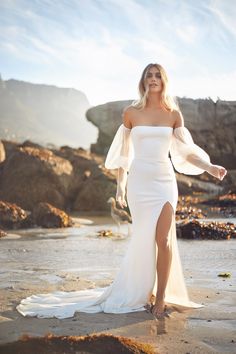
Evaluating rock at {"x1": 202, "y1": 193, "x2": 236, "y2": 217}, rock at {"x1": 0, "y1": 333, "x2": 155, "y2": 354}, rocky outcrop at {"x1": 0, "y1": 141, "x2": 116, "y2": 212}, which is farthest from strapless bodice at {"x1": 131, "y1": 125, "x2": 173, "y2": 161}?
rocky outcrop at {"x1": 0, "y1": 141, "x2": 116, "y2": 212}

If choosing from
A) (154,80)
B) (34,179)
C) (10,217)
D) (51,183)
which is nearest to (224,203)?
(51,183)

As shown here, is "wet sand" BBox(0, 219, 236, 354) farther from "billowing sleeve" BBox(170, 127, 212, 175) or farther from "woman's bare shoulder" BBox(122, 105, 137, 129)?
"woman's bare shoulder" BBox(122, 105, 137, 129)

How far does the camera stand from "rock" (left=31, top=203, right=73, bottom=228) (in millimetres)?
12383

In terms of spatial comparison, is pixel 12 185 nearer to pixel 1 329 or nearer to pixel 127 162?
pixel 127 162

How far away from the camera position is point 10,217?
12.2 meters

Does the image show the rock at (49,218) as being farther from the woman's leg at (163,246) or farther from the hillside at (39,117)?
the hillside at (39,117)

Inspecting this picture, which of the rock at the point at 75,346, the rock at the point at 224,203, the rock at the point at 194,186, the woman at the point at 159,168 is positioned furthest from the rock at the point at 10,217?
the rock at the point at 194,186

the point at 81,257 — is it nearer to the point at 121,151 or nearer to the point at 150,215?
the point at 121,151

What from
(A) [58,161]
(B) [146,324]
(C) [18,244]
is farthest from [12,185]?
(B) [146,324]

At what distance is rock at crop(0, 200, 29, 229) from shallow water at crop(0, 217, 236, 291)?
1.95ft

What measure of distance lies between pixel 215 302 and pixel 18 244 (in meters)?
5.04

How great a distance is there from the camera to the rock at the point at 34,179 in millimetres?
17797

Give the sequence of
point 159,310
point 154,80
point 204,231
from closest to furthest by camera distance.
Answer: point 159,310 < point 154,80 < point 204,231

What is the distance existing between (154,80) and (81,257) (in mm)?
3673
